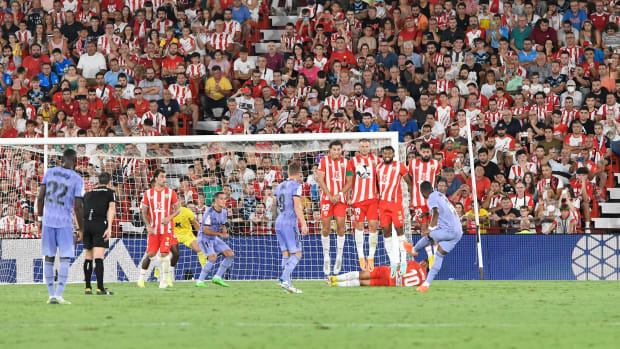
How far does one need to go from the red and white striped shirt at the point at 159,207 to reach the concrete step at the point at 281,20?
1135 cm

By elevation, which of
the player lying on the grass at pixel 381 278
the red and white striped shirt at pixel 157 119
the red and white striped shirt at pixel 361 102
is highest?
the red and white striped shirt at pixel 361 102

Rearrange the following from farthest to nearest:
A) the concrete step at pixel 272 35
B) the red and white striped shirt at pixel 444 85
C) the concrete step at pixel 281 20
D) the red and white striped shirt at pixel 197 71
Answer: the concrete step at pixel 281 20, the concrete step at pixel 272 35, the red and white striped shirt at pixel 197 71, the red and white striped shirt at pixel 444 85

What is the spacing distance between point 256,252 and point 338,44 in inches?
283

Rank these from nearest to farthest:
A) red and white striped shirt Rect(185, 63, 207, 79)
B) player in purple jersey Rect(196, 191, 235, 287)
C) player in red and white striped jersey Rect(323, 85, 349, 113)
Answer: player in purple jersey Rect(196, 191, 235, 287) → player in red and white striped jersey Rect(323, 85, 349, 113) → red and white striped shirt Rect(185, 63, 207, 79)

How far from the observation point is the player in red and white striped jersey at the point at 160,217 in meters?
16.1

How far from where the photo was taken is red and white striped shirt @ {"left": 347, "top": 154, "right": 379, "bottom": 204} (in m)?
16.9

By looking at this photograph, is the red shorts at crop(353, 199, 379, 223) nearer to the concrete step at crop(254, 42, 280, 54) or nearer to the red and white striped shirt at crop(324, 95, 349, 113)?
the red and white striped shirt at crop(324, 95, 349, 113)

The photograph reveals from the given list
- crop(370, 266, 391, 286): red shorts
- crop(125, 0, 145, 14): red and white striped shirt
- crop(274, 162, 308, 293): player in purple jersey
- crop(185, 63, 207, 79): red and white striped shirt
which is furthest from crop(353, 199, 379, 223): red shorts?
crop(125, 0, 145, 14): red and white striped shirt

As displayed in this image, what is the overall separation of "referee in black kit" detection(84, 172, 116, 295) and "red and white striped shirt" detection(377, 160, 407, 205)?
16.1ft

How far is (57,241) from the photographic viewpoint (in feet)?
39.2

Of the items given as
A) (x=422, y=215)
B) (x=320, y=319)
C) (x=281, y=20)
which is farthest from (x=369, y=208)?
(x=281, y=20)

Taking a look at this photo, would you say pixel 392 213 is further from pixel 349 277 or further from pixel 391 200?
pixel 349 277

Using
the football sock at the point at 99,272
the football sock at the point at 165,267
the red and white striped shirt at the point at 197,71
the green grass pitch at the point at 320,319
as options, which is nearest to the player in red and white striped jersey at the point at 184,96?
the red and white striped shirt at the point at 197,71

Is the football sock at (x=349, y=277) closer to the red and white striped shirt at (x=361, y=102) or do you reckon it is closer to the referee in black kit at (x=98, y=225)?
the referee in black kit at (x=98, y=225)
